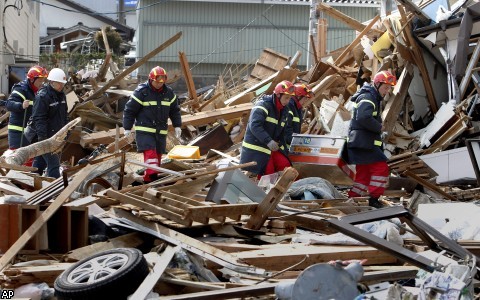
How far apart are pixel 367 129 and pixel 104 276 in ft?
19.3

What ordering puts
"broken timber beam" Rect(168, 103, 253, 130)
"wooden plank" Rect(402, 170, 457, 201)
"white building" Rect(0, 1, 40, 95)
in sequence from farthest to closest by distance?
"white building" Rect(0, 1, 40, 95) < "broken timber beam" Rect(168, 103, 253, 130) < "wooden plank" Rect(402, 170, 457, 201)

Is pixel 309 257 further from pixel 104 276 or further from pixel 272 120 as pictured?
pixel 272 120

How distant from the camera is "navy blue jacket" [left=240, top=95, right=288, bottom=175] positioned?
11.5 m

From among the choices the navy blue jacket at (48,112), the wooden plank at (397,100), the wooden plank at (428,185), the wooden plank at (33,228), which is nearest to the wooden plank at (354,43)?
the wooden plank at (397,100)

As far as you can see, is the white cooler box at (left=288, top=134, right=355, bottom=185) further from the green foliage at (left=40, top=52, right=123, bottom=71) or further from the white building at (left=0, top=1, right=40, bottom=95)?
the green foliage at (left=40, top=52, right=123, bottom=71)

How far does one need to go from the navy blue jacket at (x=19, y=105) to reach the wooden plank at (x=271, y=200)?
569cm

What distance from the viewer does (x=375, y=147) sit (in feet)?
37.7

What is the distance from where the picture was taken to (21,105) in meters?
13.0

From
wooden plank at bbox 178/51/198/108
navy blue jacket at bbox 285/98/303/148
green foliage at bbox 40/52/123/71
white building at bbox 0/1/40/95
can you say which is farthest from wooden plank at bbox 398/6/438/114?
green foliage at bbox 40/52/123/71

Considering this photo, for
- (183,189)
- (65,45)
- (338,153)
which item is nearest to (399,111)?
(338,153)

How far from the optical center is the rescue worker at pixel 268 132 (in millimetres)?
11523

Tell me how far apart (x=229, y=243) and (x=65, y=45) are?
36.6 meters

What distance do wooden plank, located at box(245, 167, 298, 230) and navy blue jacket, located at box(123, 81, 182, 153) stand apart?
395 centimetres

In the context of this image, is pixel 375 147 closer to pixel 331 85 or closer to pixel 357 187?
pixel 357 187
